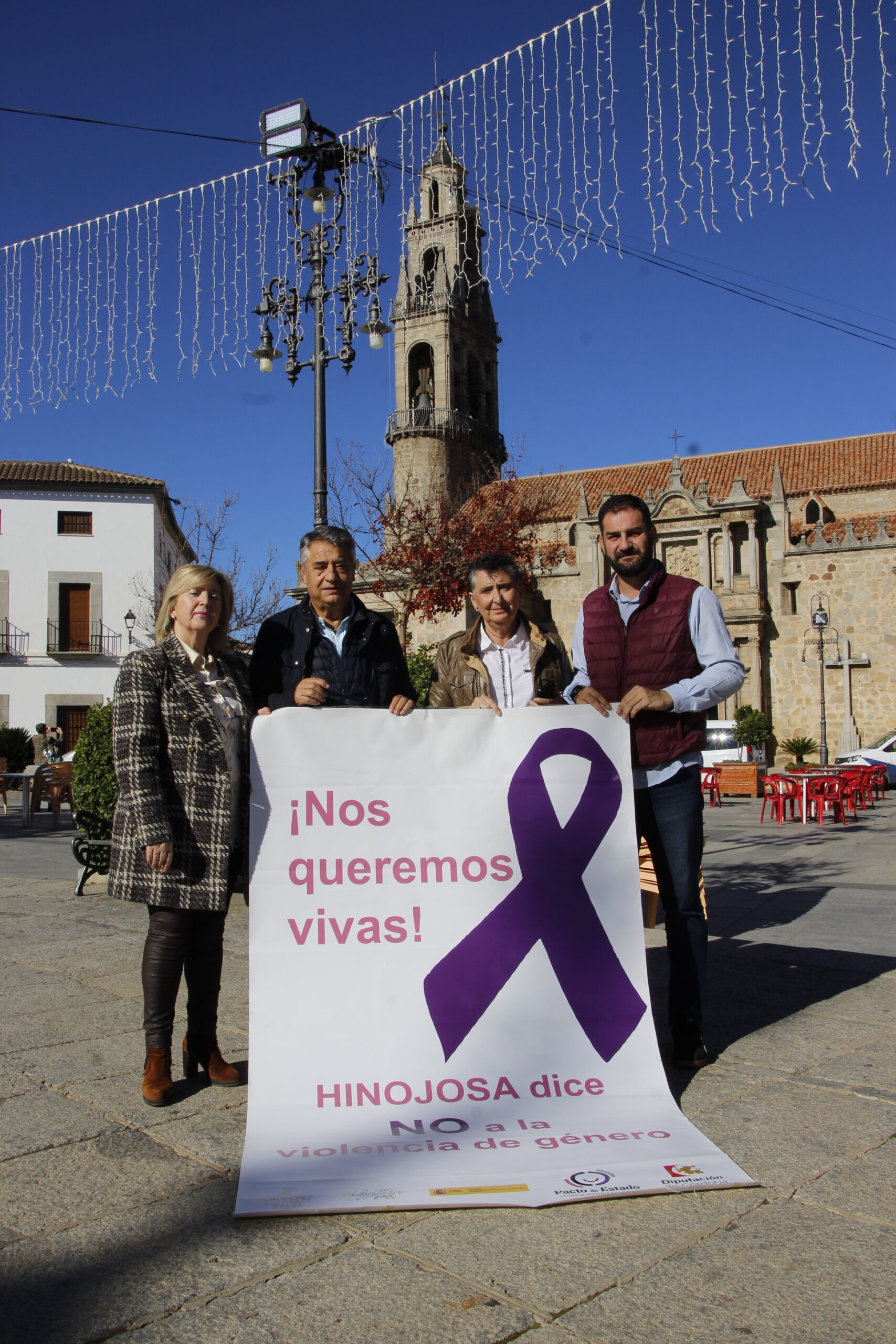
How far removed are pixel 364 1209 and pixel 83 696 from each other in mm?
34661

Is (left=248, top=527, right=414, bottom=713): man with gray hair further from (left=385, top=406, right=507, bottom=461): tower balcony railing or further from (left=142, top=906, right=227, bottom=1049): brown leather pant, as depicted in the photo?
(left=385, top=406, right=507, bottom=461): tower balcony railing

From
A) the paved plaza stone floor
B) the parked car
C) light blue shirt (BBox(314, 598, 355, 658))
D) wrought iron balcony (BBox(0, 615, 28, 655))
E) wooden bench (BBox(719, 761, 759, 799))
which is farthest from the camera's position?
wrought iron balcony (BBox(0, 615, 28, 655))

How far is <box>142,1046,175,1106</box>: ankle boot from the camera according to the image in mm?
3119

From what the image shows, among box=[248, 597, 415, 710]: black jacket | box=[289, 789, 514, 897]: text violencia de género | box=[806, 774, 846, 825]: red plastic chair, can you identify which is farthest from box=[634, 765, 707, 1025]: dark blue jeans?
box=[806, 774, 846, 825]: red plastic chair

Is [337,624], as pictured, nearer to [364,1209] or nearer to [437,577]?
[364,1209]

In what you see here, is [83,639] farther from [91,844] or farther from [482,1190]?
[482,1190]

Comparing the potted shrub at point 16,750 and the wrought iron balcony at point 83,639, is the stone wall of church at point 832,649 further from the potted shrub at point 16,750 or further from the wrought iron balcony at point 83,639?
the potted shrub at point 16,750

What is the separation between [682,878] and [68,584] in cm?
3509

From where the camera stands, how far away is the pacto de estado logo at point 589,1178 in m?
2.41

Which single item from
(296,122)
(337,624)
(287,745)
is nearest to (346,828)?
(287,745)

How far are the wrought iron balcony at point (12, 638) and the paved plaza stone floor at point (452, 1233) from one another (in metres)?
33.0

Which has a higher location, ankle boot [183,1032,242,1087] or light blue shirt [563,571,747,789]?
light blue shirt [563,571,747,789]

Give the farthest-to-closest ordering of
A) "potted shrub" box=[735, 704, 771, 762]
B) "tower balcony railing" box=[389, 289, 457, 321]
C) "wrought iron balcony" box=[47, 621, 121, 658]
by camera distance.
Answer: "tower balcony railing" box=[389, 289, 457, 321] < "wrought iron balcony" box=[47, 621, 121, 658] < "potted shrub" box=[735, 704, 771, 762]

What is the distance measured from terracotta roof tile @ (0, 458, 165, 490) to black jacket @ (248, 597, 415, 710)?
1366 inches
